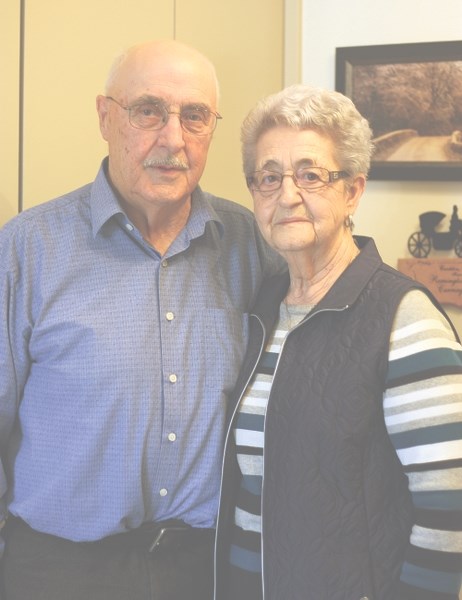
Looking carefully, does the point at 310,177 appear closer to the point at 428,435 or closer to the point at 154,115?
the point at 154,115

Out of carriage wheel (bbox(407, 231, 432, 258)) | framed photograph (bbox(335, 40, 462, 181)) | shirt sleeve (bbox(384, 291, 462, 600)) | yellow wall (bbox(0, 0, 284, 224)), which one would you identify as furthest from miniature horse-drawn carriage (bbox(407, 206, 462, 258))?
shirt sleeve (bbox(384, 291, 462, 600))

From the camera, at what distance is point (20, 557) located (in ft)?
4.61

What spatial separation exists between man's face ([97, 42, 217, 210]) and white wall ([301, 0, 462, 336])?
1.30 m

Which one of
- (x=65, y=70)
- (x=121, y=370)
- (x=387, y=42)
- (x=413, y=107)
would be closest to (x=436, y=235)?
(x=413, y=107)

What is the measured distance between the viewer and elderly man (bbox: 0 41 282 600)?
136 centimetres

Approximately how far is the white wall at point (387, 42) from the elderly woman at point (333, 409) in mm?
1224

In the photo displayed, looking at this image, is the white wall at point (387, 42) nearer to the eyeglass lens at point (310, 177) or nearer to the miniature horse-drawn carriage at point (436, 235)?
the miniature horse-drawn carriage at point (436, 235)

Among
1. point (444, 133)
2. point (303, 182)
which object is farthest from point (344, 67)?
point (303, 182)

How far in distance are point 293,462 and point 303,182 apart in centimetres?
50

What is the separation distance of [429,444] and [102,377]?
1.90ft

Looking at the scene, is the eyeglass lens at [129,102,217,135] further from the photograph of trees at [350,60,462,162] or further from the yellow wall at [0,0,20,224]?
the photograph of trees at [350,60,462,162]

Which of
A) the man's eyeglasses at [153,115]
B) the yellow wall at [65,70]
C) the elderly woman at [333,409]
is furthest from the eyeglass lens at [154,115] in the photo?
the yellow wall at [65,70]

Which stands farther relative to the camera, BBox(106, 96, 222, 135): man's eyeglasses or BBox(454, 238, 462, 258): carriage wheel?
BBox(454, 238, 462, 258): carriage wheel

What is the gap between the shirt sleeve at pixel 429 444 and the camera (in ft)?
3.89
